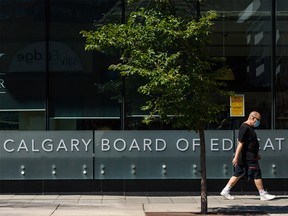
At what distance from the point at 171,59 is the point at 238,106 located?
4049 millimetres

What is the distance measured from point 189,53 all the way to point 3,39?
17.4 ft

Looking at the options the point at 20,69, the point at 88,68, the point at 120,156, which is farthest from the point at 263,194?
the point at 20,69

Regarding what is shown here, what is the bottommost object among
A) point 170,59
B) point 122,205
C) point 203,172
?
point 122,205

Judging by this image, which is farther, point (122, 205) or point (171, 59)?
point (122, 205)

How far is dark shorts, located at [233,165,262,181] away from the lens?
11.8 meters

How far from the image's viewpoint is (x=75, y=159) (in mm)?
13227

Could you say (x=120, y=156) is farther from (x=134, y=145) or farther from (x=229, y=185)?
(x=229, y=185)

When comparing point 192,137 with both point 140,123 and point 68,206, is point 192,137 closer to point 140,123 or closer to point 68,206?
point 140,123

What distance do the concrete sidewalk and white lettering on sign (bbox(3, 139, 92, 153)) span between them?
108 cm

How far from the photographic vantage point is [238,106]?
529 inches

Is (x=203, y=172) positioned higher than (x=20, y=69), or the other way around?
(x=20, y=69)

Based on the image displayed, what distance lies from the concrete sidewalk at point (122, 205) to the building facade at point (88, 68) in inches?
65.7

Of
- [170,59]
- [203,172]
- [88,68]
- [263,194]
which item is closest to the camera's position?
[170,59]

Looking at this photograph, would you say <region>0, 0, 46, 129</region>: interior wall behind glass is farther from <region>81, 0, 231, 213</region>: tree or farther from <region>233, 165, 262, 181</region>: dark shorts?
<region>233, 165, 262, 181</region>: dark shorts
